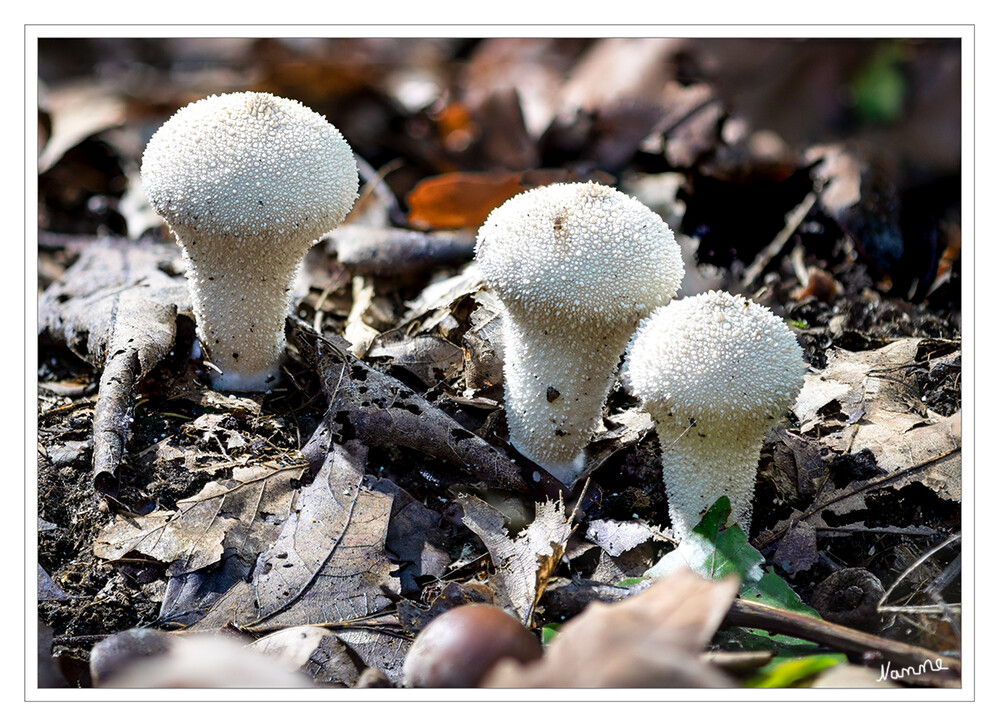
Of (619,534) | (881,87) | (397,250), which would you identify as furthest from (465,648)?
(397,250)

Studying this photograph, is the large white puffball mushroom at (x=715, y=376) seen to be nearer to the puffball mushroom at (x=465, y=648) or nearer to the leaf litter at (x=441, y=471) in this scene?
the leaf litter at (x=441, y=471)

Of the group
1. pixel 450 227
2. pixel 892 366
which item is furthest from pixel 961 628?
pixel 450 227

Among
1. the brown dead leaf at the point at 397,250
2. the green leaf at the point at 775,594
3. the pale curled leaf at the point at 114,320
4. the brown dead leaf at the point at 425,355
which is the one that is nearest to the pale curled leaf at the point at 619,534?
the green leaf at the point at 775,594

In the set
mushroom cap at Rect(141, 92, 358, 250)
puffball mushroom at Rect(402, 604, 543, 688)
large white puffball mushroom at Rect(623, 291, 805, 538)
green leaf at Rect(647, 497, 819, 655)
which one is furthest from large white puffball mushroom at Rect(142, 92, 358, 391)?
green leaf at Rect(647, 497, 819, 655)

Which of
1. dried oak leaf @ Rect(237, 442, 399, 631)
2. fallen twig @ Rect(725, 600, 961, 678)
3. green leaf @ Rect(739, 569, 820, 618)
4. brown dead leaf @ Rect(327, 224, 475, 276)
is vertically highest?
brown dead leaf @ Rect(327, 224, 475, 276)

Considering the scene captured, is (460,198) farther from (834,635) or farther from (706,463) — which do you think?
(834,635)

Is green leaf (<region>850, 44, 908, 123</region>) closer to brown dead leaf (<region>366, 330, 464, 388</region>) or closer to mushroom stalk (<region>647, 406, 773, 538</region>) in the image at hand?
mushroom stalk (<region>647, 406, 773, 538</region>)
